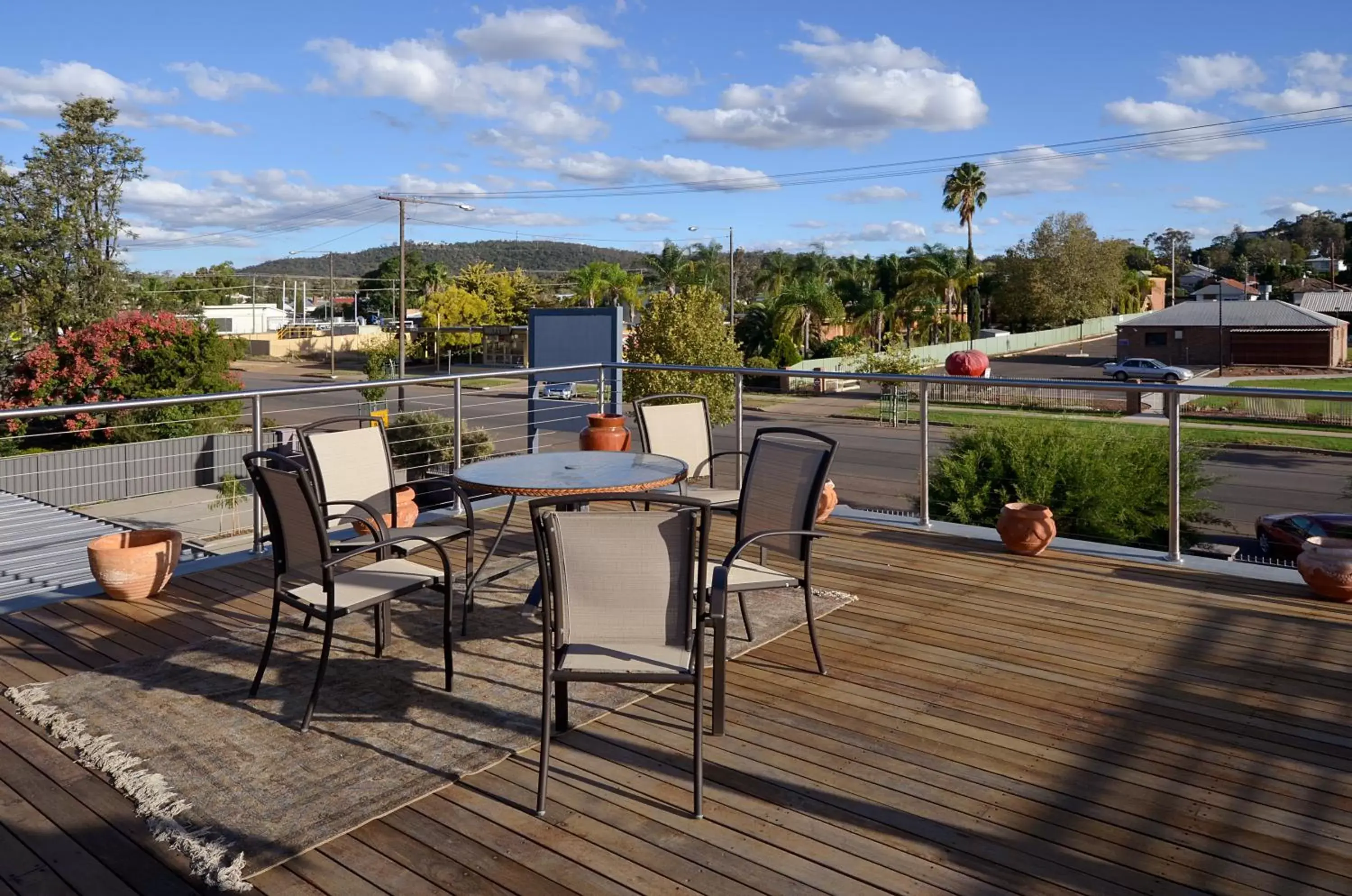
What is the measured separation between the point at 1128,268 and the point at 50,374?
71.3 m

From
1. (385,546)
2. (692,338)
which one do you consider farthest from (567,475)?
(692,338)

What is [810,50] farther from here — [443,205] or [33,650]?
[33,650]

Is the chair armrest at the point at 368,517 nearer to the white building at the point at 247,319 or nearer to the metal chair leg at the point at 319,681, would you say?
the metal chair leg at the point at 319,681

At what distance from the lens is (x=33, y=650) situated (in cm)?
381

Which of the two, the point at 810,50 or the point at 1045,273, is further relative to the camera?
the point at 1045,273

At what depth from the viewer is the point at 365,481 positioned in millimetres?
4359

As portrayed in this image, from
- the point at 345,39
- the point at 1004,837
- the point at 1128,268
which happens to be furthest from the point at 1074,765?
the point at 1128,268

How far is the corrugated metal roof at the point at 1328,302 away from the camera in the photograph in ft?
186

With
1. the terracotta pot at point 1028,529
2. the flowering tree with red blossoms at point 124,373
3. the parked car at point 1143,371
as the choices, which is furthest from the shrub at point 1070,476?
the parked car at point 1143,371

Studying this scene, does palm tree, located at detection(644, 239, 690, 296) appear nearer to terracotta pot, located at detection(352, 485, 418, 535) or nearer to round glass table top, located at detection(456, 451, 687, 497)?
terracotta pot, located at detection(352, 485, 418, 535)

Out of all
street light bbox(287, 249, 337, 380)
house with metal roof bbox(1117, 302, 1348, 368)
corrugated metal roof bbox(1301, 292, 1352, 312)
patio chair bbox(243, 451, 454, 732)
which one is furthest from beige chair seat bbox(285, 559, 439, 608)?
corrugated metal roof bbox(1301, 292, 1352, 312)

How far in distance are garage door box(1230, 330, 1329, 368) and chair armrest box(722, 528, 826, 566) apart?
52287 mm

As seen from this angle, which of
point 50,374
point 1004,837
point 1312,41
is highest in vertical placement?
point 1312,41

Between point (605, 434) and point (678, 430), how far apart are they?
0.57 meters
